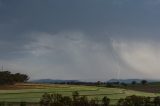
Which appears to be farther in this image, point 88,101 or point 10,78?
point 10,78

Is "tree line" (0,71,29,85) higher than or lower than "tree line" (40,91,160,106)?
higher

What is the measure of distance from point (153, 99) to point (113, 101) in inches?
310

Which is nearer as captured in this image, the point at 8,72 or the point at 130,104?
the point at 130,104

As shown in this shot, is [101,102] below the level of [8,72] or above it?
below

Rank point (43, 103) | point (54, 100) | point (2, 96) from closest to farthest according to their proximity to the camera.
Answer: point (43, 103) < point (54, 100) < point (2, 96)

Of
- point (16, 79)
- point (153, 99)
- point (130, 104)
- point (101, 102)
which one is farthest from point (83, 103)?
point (16, 79)

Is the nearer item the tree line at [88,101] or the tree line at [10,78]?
the tree line at [88,101]

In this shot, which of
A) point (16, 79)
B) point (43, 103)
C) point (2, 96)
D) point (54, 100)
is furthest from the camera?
point (16, 79)

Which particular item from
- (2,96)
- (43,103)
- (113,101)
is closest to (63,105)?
(43,103)

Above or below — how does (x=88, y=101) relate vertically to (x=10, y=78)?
below

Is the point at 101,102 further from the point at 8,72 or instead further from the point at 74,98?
the point at 8,72

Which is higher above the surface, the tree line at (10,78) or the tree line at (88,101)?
the tree line at (10,78)

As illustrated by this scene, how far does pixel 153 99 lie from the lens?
8131cm

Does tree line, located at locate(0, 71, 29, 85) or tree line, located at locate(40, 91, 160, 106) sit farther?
tree line, located at locate(0, 71, 29, 85)
